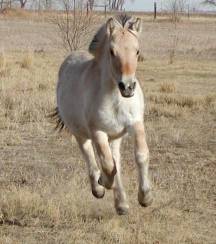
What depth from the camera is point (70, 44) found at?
23.5 meters

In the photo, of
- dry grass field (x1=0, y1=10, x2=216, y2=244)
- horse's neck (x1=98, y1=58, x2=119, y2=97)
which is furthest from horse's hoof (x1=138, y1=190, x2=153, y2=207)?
horse's neck (x1=98, y1=58, x2=119, y2=97)

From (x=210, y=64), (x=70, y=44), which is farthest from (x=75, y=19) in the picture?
(x=210, y=64)

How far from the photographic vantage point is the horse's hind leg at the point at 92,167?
608 cm

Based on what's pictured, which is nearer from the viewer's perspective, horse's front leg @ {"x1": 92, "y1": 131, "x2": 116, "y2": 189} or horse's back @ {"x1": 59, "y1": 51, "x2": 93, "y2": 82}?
horse's front leg @ {"x1": 92, "y1": 131, "x2": 116, "y2": 189}

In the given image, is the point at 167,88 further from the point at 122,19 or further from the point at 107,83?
the point at 107,83

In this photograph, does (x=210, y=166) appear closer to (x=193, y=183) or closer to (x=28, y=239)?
(x=193, y=183)

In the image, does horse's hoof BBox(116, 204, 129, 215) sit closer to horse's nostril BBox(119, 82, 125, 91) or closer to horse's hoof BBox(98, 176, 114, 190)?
horse's hoof BBox(98, 176, 114, 190)

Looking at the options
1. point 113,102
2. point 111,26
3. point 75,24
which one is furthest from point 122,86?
point 75,24

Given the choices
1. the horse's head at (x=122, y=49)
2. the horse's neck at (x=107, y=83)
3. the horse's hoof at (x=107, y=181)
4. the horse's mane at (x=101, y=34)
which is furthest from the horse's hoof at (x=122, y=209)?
the horse's mane at (x=101, y=34)

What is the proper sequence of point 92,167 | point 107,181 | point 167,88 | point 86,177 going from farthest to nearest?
1. point 167,88
2. point 86,177
3. point 92,167
4. point 107,181

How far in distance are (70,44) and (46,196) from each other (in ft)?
56.3

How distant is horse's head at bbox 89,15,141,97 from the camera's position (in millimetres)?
5027

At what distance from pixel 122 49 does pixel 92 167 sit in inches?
63.1

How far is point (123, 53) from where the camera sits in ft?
16.9
